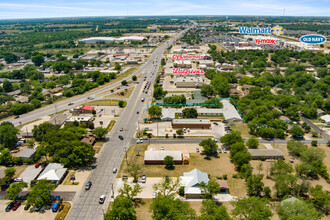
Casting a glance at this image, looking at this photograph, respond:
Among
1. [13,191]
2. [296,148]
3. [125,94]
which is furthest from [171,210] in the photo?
[125,94]

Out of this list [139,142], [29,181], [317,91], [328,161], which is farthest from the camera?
[317,91]

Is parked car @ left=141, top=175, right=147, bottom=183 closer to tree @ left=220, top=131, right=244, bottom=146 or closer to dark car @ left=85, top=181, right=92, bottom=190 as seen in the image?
dark car @ left=85, top=181, right=92, bottom=190

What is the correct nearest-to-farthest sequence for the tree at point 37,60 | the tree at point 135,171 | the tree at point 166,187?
1. the tree at point 166,187
2. the tree at point 135,171
3. the tree at point 37,60

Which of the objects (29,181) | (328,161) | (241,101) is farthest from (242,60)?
(29,181)

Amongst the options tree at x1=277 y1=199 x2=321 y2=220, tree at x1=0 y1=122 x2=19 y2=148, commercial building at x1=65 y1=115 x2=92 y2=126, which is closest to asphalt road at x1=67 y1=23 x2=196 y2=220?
commercial building at x1=65 y1=115 x2=92 y2=126

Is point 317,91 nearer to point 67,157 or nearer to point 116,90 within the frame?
point 116,90

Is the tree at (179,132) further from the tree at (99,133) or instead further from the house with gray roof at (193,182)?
the tree at (99,133)

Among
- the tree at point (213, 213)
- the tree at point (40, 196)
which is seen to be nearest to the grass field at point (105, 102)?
the tree at point (40, 196)
